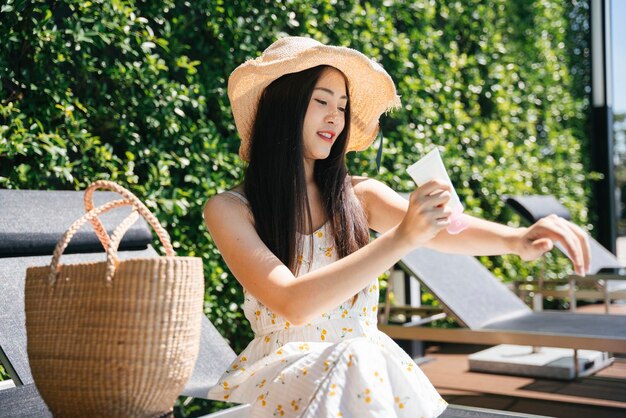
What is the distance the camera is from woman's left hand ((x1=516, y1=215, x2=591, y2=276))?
1.53 m

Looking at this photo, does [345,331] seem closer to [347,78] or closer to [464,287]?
[347,78]

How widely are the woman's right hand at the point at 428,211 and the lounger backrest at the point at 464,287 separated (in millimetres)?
2014

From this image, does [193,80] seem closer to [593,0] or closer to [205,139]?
[205,139]

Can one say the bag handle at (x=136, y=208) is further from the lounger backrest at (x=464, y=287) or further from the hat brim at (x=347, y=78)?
the lounger backrest at (x=464, y=287)

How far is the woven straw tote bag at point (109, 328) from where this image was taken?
1177 millimetres

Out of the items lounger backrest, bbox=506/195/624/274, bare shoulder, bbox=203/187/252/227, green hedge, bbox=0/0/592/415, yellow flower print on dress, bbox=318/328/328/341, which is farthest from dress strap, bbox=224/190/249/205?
lounger backrest, bbox=506/195/624/274

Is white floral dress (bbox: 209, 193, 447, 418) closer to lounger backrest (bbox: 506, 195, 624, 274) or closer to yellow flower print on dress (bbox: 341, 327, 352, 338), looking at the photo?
yellow flower print on dress (bbox: 341, 327, 352, 338)

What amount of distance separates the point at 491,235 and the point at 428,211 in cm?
48

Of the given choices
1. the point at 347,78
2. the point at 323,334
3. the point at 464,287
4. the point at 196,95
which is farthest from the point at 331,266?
the point at 464,287

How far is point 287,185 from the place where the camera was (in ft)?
6.42

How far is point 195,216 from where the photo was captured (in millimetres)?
3477

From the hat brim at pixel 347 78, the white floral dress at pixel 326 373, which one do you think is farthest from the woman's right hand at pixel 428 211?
the hat brim at pixel 347 78

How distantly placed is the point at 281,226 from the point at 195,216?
1.66 metres

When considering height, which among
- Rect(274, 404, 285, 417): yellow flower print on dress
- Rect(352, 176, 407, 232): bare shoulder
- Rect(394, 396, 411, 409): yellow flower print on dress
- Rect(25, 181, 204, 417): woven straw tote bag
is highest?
Rect(352, 176, 407, 232): bare shoulder
